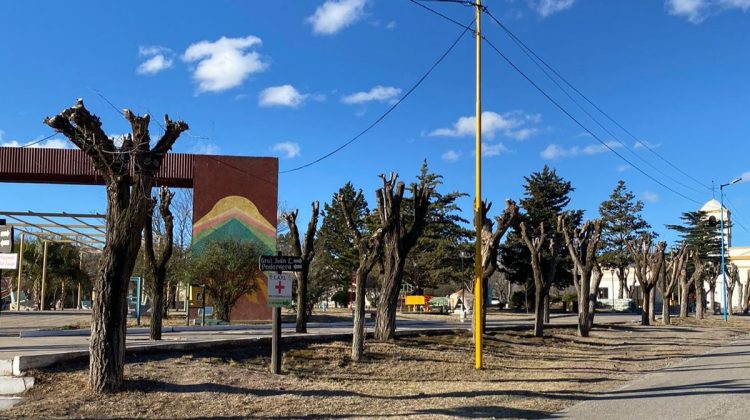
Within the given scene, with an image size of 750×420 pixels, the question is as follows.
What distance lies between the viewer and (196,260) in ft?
89.0

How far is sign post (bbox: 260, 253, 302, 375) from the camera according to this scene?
1255 centimetres

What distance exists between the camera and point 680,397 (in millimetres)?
11781

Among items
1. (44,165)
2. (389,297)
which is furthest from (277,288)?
(44,165)

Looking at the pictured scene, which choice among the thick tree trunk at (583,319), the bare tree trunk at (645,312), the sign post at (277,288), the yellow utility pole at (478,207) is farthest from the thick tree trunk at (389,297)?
the bare tree trunk at (645,312)

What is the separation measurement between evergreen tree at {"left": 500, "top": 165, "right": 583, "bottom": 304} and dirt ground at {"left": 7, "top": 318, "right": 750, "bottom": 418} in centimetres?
3596

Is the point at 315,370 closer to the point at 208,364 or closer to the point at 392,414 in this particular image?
the point at 208,364

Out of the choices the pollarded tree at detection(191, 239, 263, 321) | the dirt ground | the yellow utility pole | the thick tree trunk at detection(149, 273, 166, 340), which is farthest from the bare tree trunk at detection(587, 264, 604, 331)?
the thick tree trunk at detection(149, 273, 166, 340)

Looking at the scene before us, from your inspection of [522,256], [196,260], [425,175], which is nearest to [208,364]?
[196,260]

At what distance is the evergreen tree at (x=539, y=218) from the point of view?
55531mm

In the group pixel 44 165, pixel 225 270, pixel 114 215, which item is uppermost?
pixel 44 165

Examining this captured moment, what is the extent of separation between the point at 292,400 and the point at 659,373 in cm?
1019

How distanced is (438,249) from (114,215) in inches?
1746

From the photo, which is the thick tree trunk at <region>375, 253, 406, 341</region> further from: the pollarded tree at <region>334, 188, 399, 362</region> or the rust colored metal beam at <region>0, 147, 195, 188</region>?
the rust colored metal beam at <region>0, 147, 195, 188</region>

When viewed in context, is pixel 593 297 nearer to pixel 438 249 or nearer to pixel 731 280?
pixel 438 249
